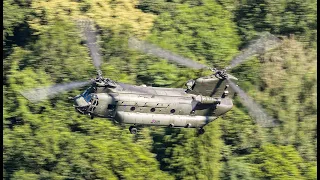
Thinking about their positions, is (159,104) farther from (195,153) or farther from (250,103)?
(195,153)

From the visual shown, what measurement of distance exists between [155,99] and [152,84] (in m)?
15.0

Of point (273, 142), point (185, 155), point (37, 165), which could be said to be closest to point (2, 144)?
point (37, 165)

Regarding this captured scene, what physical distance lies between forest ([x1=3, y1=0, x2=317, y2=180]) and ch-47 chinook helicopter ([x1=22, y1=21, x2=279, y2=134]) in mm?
9804

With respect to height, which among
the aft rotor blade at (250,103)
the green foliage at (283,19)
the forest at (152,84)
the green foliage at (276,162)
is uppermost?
the aft rotor blade at (250,103)

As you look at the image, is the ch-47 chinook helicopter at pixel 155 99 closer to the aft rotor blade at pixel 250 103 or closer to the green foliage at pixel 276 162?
the aft rotor blade at pixel 250 103

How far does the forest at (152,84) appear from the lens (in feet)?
152

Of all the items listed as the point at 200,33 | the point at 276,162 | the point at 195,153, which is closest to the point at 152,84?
the point at 195,153

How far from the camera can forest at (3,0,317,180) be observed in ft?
152

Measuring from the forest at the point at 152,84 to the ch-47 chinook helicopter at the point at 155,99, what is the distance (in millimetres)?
9804

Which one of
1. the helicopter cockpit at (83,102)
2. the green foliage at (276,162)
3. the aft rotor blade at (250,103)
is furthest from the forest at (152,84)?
the helicopter cockpit at (83,102)

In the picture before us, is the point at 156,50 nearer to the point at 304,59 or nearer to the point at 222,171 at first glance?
the point at 222,171

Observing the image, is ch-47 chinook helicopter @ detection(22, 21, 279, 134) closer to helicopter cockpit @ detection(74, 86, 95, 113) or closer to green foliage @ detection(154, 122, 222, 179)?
helicopter cockpit @ detection(74, 86, 95, 113)

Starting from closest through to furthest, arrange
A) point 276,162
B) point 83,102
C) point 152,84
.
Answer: point 83,102 < point 276,162 < point 152,84

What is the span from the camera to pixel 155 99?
3459cm
